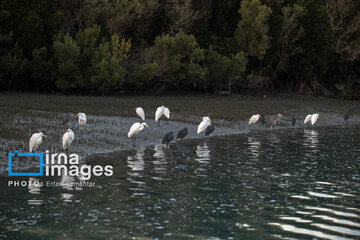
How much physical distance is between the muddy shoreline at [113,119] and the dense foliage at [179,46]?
5768mm

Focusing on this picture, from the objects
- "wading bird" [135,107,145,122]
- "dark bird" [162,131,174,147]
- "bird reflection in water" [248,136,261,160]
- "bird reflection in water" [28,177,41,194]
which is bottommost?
"bird reflection in water" [28,177,41,194]

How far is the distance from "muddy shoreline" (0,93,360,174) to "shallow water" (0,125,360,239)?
2384mm

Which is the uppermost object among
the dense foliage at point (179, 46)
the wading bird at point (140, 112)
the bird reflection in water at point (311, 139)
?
the dense foliage at point (179, 46)

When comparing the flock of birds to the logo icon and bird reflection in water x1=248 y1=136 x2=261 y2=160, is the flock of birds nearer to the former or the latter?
the logo icon

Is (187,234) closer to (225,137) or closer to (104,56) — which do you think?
(225,137)

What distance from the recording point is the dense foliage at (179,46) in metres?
45.2

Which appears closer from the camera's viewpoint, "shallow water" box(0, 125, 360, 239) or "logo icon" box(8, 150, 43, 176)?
"shallow water" box(0, 125, 360, 239)

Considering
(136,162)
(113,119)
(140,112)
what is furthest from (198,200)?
(113,119)

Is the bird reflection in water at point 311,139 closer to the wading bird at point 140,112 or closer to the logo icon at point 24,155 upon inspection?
the wading bird at point 140,112

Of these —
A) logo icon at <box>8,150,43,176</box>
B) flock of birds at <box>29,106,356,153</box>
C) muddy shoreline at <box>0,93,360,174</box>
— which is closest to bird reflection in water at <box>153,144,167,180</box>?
flock of birds at <box>29,106,356,153</box>

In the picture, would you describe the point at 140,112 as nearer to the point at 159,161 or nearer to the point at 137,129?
the point at 137,129

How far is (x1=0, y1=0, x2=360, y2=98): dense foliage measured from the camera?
1779 inches

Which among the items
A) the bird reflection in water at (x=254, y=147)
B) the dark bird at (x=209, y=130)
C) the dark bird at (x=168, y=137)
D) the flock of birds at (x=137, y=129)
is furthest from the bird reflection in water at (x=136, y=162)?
the dark bird at (x=209, y=130)

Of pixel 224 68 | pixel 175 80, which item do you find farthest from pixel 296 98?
pixel 175 80
